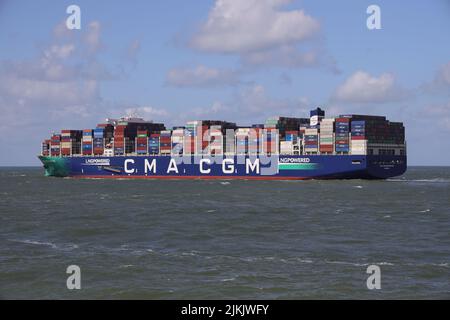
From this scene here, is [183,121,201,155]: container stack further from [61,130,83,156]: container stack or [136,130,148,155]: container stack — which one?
[61,130,83,156]: container stack

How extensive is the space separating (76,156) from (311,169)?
2021 inches

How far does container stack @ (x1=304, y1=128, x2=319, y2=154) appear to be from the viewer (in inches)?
3600

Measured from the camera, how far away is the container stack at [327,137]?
90.1m

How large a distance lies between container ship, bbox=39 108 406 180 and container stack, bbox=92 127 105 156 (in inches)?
7.9

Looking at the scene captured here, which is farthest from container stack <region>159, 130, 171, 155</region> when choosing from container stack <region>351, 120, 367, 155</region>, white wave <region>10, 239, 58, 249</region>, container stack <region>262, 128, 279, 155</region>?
white wave <region>10, 239, 58, 249</region>

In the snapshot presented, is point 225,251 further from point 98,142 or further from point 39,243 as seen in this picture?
point 98,142

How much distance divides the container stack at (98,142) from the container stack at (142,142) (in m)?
8.67

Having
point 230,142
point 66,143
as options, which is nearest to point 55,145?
point 66,143

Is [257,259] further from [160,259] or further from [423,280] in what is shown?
[423,280]

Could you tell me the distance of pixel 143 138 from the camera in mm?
110688

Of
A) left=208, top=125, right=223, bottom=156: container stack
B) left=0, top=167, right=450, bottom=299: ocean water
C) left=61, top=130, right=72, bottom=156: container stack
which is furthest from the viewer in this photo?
left=61, top=130, right=72, bottom=156: container stack

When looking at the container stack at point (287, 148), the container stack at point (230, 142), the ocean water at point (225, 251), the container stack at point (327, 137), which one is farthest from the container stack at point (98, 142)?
the ocean water at point (225, 251)

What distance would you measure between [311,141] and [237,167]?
13.7 metres

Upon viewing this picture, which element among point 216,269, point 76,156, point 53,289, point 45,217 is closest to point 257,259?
point 216,269
